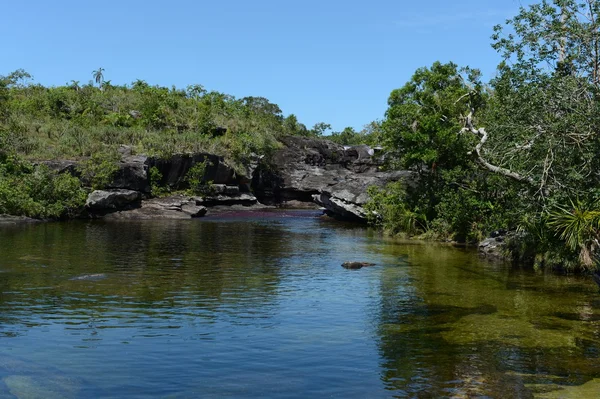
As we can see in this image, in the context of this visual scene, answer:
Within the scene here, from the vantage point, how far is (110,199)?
188ft

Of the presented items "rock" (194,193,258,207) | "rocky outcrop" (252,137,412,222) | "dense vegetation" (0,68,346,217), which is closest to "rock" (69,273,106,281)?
"dense vegetation" (0,68,346,217)

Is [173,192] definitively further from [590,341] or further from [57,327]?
[590,341]

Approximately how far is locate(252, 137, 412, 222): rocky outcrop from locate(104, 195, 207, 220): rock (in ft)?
44.0

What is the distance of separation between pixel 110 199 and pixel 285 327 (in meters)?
44.1

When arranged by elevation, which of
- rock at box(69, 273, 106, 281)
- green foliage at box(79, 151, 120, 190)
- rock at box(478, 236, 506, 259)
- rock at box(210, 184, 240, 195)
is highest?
green foliage at box(79, 151, 120, 190)

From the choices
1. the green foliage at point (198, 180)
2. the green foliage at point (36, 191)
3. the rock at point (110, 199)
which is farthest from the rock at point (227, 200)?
the green foliage at point (36, 191)

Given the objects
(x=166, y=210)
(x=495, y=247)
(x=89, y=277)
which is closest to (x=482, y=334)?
(x=89, y=277)

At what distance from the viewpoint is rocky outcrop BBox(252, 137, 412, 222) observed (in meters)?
79.2

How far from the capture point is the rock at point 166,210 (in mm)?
57562

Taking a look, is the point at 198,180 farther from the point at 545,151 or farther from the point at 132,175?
the point at 545,151

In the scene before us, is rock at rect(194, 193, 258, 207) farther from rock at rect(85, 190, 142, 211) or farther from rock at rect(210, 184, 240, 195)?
rock at rect(85, 190, 142, 211)

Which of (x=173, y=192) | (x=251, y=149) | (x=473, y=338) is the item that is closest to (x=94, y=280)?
(x=473, y=338)

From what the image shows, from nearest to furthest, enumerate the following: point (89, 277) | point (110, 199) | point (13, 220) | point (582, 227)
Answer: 1. point (582, 227)
2. point (89, 277)
3. point (13, 220)
4. point (110, 199)

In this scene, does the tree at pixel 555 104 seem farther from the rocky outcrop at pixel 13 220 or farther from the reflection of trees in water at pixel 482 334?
the rocky outcrop at pixel 13 220
